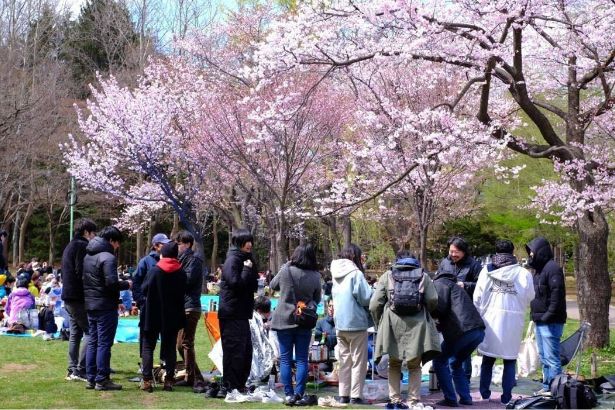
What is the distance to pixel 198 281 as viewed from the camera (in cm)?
751

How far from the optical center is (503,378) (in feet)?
22.8

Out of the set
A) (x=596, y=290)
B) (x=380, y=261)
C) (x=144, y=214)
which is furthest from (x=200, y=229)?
(x=596, y=290)

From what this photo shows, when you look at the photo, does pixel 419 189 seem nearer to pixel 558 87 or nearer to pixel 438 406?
pixel 558 87

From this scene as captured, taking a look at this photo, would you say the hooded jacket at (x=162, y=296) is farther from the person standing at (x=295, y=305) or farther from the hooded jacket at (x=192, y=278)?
the person standing at (x=295, y=305)

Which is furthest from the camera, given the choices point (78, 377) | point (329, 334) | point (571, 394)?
point (329, 334)

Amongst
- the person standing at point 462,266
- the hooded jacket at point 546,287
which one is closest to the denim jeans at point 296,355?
the person standing at point 462,266

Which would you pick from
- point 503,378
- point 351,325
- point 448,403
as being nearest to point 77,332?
point 351,325

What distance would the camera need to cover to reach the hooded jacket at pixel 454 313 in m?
6.68

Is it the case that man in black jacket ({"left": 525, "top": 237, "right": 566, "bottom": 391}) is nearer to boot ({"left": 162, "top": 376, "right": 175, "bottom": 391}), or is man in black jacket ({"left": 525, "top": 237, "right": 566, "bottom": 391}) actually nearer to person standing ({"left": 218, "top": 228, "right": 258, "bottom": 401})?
person standing ({"left": 218, "top": 228, "right": 258, "bottom": 401})

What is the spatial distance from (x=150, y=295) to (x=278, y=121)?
7.51m

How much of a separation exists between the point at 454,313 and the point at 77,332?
12.3 ft

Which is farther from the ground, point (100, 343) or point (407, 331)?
point (407, 331)

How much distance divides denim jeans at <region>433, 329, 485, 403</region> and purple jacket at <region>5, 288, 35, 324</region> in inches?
292

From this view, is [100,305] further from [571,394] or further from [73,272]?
[571,394]
